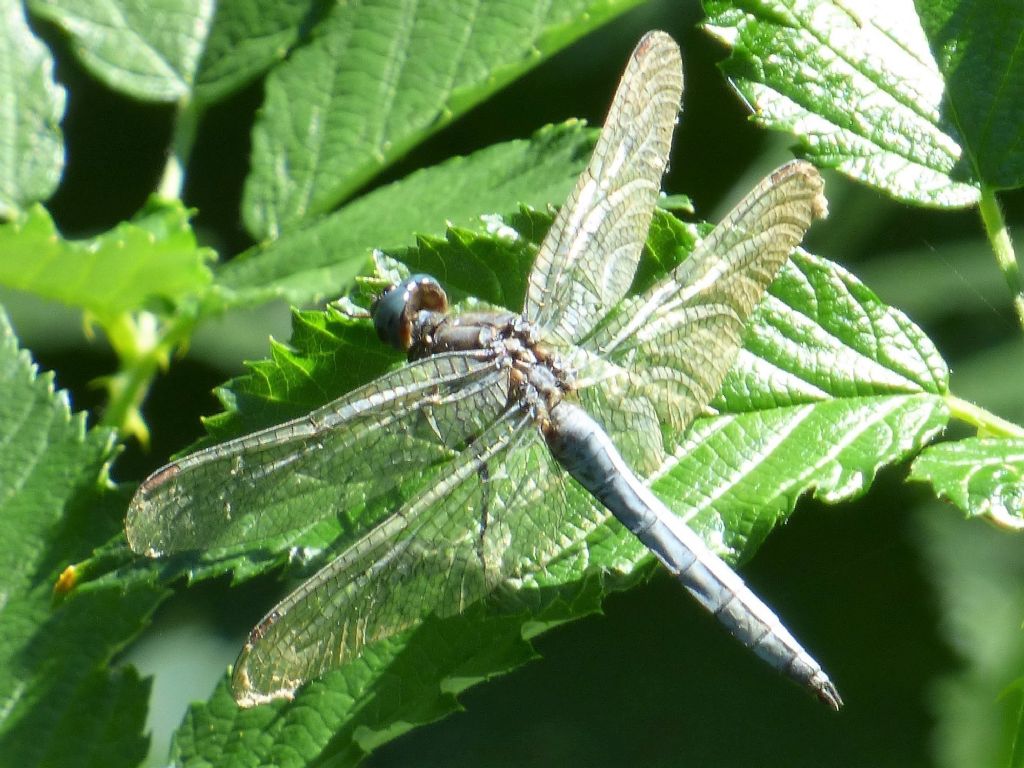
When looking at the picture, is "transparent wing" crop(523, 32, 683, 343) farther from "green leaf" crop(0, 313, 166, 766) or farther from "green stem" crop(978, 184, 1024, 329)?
"green leaf" crop(0, 313, 166, 766)

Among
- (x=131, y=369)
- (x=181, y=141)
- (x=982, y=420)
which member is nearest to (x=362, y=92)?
(x=181, y=141)

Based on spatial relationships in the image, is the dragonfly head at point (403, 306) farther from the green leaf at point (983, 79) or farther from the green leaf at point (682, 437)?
the green leaf at point (983, 79)

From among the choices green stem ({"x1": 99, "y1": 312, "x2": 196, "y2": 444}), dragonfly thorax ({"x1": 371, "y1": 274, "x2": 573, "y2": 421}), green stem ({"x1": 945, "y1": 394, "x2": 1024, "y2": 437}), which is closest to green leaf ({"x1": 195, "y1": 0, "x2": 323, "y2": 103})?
green stem ({"x1": 99, "y1": 312, "x2": 196, "y2": 444})

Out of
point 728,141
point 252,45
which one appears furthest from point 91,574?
point 728,141

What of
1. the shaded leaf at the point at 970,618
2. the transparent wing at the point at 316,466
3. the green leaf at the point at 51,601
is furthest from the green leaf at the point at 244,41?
the shaded leaf at the point at 970,618

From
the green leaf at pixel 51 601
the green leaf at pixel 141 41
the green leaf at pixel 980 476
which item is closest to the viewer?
the green leaf at pixel 980 476

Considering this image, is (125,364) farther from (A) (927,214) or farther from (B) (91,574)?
(A) (927,214)
